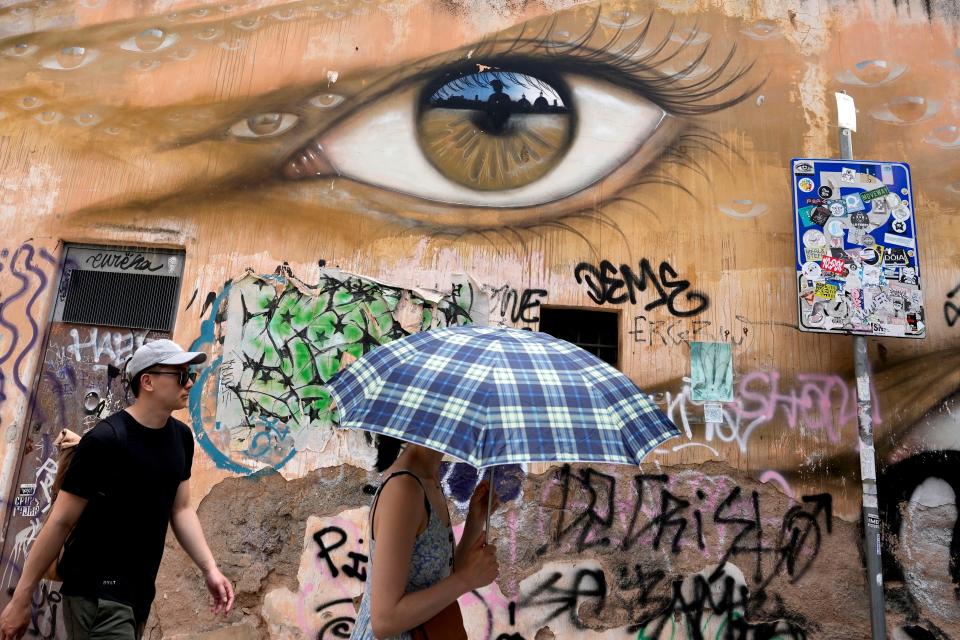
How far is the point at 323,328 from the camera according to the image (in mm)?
5102

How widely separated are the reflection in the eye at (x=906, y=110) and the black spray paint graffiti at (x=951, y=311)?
1.42 m

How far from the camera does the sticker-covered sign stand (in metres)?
4.86

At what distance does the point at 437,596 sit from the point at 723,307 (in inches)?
148

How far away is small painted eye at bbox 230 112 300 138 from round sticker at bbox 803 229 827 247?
4.01m

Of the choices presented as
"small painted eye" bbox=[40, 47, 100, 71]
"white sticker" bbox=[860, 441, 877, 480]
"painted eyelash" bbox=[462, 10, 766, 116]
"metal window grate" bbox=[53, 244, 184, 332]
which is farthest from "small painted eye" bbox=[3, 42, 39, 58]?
"white sticker" bbox=[860, 441, 877, 480]

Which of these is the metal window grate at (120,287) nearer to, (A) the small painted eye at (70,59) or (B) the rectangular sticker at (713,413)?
(A) the small painted eye at (70,59)

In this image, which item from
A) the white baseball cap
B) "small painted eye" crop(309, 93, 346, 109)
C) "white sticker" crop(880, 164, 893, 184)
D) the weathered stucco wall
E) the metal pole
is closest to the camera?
the white baseball cap

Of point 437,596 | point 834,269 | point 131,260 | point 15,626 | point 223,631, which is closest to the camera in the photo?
point 437,596

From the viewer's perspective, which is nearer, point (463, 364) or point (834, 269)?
point (463, 364)

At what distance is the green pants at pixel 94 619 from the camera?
2.56m

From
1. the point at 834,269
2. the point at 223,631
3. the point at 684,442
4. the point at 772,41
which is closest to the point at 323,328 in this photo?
the point at 223,631

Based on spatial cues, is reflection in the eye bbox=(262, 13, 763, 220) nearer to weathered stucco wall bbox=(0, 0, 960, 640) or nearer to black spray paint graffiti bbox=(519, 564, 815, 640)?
weathered stucco wall bbox=(0, 0, 960, 640)

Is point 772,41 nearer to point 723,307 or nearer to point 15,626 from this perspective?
point 723,307

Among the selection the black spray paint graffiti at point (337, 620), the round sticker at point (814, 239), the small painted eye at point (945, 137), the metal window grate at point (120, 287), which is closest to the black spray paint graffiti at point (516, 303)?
the round sticker at point (814, 239)
